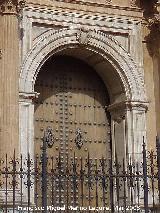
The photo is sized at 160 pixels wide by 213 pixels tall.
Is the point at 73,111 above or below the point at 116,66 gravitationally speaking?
below

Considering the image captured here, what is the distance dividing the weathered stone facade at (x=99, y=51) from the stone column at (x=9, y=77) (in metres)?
0.02

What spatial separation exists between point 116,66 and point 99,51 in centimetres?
50

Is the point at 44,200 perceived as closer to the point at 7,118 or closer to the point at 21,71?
the point at 7,118

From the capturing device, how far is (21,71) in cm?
1223

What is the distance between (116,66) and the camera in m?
13.3

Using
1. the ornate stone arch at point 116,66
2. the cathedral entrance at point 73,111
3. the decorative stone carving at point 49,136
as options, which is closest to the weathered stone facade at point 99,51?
the ornate stone arch at point 116,66

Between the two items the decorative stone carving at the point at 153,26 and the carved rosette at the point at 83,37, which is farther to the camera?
the decorative stone carving at the point at 153,26

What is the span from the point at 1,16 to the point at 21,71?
3.85 ft

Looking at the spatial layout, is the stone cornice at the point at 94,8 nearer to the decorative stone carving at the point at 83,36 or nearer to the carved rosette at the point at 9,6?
the decorative stone carving at the point at 83,36

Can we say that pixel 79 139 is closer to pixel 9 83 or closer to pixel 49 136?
pixel 49 136

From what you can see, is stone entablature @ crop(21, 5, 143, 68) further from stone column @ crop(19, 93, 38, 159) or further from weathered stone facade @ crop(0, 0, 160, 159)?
stone column @ crop(19, 93, 38, 159)

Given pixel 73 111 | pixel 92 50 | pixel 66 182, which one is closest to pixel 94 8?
pixel 92 50

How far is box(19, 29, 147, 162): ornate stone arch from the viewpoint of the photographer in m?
12.6

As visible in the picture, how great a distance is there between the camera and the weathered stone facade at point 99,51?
11914 mm
